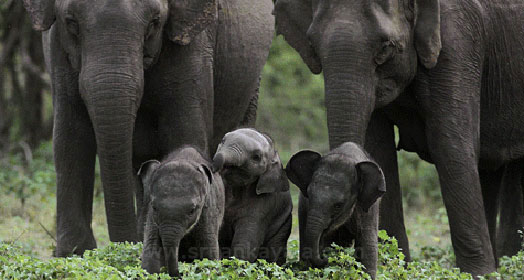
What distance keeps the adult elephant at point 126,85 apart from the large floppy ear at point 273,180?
75 centimetres

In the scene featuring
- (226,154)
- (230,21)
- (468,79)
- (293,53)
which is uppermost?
(293,53)

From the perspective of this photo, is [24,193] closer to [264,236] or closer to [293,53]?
[264,236]

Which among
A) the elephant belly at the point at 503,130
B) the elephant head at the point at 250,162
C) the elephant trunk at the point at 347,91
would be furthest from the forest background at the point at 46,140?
the elephant trunk at the point at 347,91

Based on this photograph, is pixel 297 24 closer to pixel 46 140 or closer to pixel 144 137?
pixel 144 137

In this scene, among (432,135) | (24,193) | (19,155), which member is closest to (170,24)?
(432,135)

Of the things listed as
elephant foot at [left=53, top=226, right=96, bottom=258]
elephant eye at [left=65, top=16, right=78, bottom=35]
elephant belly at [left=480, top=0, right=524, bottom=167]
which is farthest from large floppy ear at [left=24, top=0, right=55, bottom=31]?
elephant belly at [left=480, top=0, right=524, bottom=167]

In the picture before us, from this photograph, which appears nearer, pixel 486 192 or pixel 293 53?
pixel 486 192

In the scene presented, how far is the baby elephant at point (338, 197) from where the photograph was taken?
676 centimetres

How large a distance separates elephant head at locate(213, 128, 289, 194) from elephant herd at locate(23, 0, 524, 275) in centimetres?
1

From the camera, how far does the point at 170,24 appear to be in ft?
27.0

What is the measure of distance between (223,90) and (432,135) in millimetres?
1937

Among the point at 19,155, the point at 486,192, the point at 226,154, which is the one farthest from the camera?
the point at 19,155

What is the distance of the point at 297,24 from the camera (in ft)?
27.6

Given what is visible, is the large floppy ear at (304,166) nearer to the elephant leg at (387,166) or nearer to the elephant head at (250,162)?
the elephant head at (250,162)
